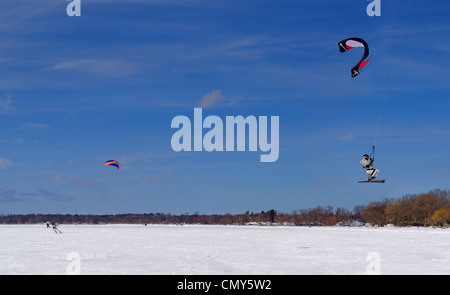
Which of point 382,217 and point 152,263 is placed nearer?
point 152,263

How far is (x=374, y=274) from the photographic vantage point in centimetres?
1332

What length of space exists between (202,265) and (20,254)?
742 centimetres

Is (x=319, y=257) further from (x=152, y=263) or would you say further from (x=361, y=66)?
(x=361, y=66)

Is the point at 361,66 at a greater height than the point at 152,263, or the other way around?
the point at 361,66

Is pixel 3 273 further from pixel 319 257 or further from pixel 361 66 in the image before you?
pixel 361 66

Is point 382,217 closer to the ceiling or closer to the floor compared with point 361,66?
closer to the floor

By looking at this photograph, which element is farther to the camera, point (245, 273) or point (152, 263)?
point (152, 263)
